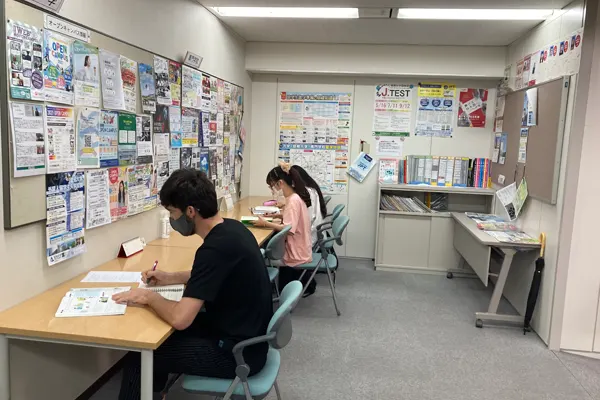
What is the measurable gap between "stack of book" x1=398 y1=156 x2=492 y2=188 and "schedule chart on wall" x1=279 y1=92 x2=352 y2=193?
78 centimetres

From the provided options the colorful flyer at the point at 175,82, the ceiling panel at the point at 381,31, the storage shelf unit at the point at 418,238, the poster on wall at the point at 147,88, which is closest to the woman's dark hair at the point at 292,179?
the colorful flyer at the point at 175,82

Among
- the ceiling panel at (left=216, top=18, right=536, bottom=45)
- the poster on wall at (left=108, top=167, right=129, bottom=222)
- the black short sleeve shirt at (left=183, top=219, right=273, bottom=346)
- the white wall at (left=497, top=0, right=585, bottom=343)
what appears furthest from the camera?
the ceiling panel at (left=216, top=18, right=536, bottom=45)

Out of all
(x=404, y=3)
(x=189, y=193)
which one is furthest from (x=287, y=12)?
(x=189, y=193)

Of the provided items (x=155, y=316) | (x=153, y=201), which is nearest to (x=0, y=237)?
(x=155, y=316)

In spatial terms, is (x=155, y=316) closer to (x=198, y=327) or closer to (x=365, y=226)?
(x=198, y=327)

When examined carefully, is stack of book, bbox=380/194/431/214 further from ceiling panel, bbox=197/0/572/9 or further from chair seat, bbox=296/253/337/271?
ceiling panel, bbox=197/0/572/9

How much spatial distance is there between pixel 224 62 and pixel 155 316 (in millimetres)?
3130

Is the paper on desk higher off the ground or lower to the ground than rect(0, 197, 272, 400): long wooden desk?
higher

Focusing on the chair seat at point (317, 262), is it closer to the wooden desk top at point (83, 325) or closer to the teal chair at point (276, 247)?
the teal chair at point (276, 247)

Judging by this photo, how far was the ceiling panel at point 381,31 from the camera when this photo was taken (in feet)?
13.4

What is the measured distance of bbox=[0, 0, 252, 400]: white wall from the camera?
1912 millimetres

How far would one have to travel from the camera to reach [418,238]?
506cm

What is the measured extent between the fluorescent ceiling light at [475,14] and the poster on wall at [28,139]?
285 centimetres

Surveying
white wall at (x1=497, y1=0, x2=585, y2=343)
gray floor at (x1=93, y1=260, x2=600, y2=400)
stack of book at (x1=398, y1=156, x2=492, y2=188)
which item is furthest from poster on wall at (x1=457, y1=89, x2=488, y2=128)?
gray floor at (x1=93, y1=260, x2=600, y2=400)
